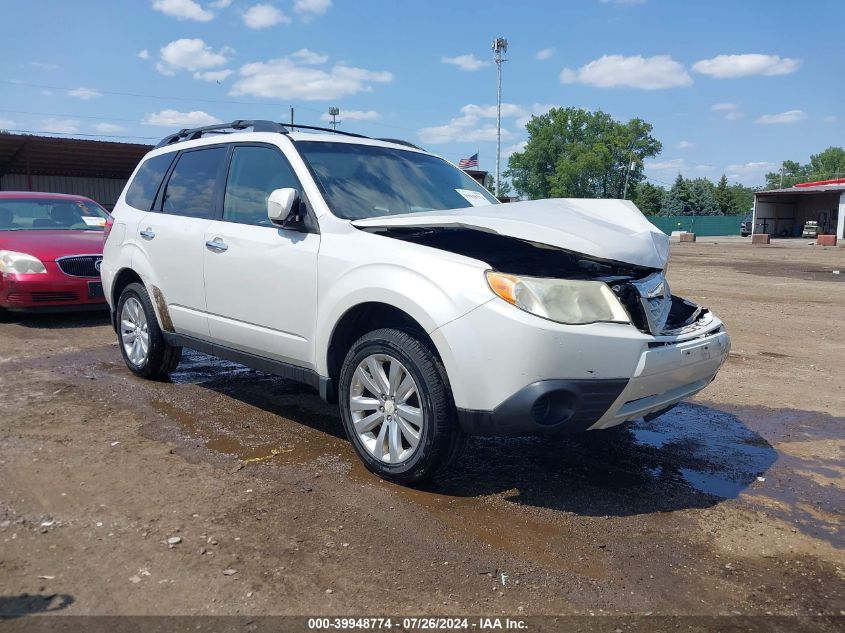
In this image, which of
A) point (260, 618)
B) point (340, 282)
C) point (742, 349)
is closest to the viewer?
point (260, 618)

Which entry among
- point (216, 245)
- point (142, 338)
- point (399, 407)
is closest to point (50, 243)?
point (142, 338)

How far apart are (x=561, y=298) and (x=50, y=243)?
7241mm

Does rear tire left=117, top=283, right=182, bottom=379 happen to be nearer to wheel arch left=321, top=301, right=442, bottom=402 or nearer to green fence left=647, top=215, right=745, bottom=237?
wheel arch left=321, top=301, right=442, bottom=402

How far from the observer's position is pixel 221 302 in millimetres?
4758

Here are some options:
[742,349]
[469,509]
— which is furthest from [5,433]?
[742,349]

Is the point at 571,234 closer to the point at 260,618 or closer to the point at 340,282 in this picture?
the point at 340,282

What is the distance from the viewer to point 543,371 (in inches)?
125

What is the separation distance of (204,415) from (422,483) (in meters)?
2.03

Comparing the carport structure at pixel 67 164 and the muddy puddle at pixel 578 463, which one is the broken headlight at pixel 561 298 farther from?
the carport structure at pixel 67 164

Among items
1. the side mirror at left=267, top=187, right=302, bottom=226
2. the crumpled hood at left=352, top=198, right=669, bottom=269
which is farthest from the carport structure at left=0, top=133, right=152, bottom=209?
the crumpled hood at left=352, top=198, right=669, bottom=269

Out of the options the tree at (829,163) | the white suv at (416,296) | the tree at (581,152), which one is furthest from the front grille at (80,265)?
the tree at (829,163)

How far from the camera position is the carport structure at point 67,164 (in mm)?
22406

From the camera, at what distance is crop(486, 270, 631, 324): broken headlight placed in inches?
128

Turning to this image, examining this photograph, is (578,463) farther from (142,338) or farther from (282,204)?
(142,338)
